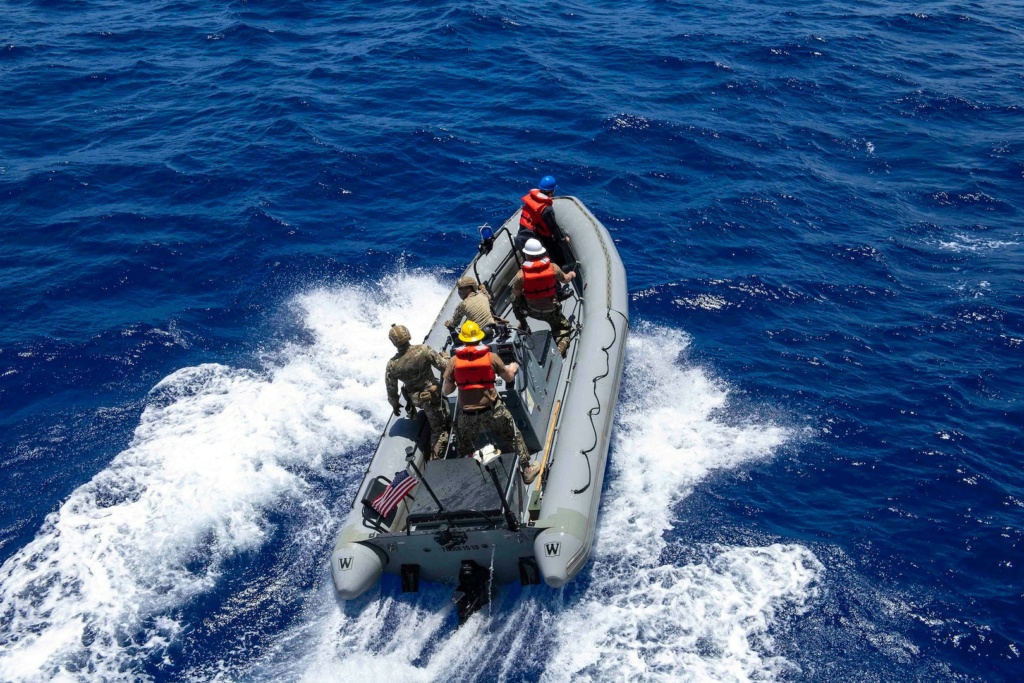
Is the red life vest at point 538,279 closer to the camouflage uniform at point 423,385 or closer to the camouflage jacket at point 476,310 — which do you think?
the camouflage jacket at point 476,310

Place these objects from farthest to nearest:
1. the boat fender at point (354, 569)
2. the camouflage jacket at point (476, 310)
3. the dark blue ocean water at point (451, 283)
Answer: the camouflage jacket at point (476, 310), the dark blue ocean water at point (451, 283), the boat fender at point (354, 569)

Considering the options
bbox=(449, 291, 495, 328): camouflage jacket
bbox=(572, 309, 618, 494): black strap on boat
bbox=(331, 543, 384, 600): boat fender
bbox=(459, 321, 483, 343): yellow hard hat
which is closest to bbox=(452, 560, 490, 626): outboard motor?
bbox=(331, 543, 384, 600): boat fender

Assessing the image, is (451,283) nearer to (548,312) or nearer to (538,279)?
(548,312)

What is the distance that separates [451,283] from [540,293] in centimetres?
408

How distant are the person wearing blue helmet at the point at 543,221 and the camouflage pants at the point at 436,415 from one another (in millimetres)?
3961

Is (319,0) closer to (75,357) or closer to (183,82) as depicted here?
(183,82)

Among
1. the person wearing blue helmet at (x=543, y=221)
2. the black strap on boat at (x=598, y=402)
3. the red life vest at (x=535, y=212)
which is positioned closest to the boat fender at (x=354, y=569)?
the black strap on boat at (x=598, y=402)

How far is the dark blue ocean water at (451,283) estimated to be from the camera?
31.8 ft

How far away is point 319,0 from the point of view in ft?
93.7

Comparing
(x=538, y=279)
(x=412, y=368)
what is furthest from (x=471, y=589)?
(x=538, y=279)

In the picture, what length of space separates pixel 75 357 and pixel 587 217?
868 centimetres

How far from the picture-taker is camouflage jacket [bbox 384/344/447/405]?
1022 cm

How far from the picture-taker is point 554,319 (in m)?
12.5

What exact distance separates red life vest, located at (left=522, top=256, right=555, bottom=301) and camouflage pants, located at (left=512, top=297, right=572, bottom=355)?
0.28 metres
